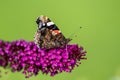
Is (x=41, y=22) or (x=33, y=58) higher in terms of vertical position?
(x=41, y=22)

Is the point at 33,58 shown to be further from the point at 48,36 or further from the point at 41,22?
the point at 41,22

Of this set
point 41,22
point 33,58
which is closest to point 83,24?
point 41,22

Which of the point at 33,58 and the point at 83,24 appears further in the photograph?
the point at 83,24

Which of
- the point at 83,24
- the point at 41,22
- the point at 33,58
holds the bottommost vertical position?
the point at 33,58

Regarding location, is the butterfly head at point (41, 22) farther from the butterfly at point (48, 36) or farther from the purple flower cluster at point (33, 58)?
the purple flower cluster at point (33, 58)

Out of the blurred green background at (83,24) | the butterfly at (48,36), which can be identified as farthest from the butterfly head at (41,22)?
the blurred green background at (83,24)

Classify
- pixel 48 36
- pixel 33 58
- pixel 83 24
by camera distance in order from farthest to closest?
pixel 83 24 < pixel 48 36 < pixel 33 58
